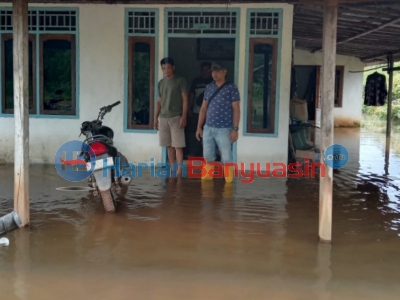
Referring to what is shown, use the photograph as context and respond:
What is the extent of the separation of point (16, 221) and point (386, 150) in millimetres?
10869

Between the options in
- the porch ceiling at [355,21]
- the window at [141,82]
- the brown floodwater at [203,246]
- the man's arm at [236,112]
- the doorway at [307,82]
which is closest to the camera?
the brown floodwater at [203,246]

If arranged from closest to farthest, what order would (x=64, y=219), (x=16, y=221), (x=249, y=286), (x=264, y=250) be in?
1. (x=16, y=221)
2. (x=249, y=286)
3. (x=264, y=250)
4. (x=64, y=219)

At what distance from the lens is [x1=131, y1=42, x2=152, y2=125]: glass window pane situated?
342 inches

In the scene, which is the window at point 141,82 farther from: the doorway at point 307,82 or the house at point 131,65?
the doorway at point 307,82

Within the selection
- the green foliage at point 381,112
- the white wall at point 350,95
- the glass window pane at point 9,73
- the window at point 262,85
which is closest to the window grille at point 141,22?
the window at point 262,85

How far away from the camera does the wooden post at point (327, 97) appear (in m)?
4.61

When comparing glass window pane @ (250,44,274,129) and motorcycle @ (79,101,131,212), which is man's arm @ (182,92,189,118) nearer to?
glass window pane @ (250,44,274,129)

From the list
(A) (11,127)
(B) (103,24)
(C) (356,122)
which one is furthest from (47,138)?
(C) (356,122)

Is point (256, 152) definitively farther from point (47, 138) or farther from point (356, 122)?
point (356, 122)

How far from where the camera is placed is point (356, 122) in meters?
20.2

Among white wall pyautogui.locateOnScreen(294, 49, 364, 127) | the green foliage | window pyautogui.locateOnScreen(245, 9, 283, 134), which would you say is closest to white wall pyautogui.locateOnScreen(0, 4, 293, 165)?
window pyautogui.locateOnScreen(245, 9, 283, 134)

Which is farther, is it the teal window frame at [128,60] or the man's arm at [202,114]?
the teal window frame at [128,60]

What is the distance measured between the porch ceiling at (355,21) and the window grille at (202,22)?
0.50 meters

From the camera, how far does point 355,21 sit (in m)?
9.80
